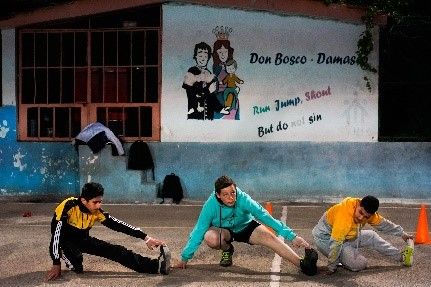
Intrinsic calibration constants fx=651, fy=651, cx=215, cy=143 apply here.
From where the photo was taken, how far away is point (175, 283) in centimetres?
707

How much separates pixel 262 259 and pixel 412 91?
8.04 m

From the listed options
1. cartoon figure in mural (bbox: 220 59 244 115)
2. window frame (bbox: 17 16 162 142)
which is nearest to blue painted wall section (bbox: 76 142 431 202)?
window frame (bbox: 17 16 162 142)

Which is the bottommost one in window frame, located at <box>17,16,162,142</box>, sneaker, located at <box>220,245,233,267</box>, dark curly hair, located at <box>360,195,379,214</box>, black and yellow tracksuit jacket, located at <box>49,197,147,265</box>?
sneaker, located at <box>220,245,233,267</box>

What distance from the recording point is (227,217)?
25.1 ft

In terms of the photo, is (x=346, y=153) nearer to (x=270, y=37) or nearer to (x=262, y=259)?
(x=270, y=37)

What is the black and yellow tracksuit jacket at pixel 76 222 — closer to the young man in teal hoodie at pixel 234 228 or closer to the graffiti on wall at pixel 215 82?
the young man in teal hoodie at pixel 234 228

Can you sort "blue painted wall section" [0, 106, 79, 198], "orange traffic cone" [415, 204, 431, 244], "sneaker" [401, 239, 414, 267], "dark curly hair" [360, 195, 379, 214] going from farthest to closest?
"blue painted wall section" [0, 106, 79, 198]
"orange traffic cone" [415, 204, 431, 244]
"sneaker" [401, 239, 414, 267]
"dark curly hair" [360, 195, 379, 214]

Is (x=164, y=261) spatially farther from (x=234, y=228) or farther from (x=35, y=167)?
(x=35, y=167)

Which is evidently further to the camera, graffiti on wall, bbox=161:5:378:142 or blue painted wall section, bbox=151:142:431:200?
graffiti on wall, bbox=161:5:378:142

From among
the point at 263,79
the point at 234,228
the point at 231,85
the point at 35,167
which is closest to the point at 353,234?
the point at 234,228

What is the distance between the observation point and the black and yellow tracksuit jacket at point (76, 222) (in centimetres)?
729

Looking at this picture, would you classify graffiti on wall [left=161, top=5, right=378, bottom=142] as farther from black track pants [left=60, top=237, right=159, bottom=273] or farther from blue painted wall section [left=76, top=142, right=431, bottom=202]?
black track pants [left=60, top=237, right=159, bottom=273]

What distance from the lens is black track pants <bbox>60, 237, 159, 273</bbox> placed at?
24.5 feet

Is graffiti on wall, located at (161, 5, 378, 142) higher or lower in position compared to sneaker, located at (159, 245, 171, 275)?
higher
